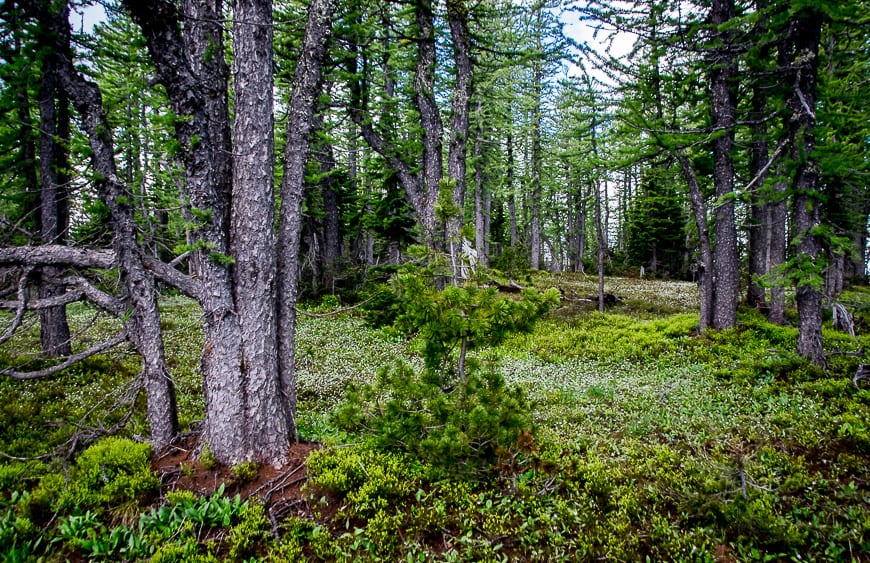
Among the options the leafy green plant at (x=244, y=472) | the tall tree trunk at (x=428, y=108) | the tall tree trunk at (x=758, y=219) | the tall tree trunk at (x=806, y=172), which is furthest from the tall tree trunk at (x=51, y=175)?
the tall tree trunk at (x=758, y=219)

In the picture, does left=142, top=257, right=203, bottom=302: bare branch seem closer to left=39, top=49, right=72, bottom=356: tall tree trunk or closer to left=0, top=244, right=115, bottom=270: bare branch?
left=0, top=244, right=115, bottom=270: bare branch

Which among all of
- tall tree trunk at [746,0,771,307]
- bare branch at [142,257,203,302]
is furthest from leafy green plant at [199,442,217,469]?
tall tree trunk at [746,0,771,307]

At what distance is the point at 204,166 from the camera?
201 inches

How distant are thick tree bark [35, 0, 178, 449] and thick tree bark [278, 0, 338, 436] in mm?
1531

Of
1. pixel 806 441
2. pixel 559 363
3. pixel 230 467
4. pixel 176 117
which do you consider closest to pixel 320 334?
pixel 559 363

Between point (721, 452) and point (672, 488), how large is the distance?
146 centimetres

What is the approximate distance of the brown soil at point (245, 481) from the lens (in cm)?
470

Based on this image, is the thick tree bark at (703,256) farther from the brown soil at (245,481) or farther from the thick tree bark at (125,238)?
the thick tree bark at (125,238)

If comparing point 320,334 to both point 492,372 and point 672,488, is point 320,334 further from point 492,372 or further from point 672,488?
point 672,488

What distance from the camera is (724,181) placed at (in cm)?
1187

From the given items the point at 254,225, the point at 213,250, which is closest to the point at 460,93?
the point at 254,225

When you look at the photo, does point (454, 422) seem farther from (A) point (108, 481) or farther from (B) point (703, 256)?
(B) point (703, 256)

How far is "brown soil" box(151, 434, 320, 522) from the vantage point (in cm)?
470

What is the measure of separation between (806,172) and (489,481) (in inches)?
347
